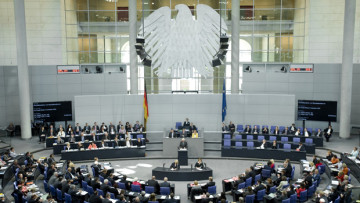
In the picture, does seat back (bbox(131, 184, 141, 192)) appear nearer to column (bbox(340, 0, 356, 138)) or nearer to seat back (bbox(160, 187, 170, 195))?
seat back (bbox(160, 187, 170, 195))

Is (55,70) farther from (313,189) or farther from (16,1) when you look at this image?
(313,189)

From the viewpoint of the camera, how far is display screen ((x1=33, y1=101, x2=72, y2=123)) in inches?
978

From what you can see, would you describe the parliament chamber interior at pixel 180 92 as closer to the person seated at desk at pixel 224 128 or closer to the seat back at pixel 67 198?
the person seated at desk at pixel 224 128

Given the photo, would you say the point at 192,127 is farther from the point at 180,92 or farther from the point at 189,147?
the point at 180,92

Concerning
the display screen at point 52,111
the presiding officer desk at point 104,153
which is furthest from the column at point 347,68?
the display screen at point 52,111

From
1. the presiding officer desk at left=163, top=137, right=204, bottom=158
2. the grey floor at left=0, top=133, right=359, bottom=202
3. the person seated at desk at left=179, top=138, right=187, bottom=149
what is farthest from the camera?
the presiding officer desk at left=163, top=137, right=204, bottom=158

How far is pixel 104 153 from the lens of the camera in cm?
1992

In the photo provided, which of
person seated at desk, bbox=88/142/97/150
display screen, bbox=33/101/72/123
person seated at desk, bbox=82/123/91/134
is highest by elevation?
display screen, bbox=33/101/72/123

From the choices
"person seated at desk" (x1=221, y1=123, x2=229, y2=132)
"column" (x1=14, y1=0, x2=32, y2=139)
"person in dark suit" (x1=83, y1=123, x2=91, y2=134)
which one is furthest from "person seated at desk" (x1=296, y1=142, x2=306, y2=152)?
"column" (x1=14, y1=0, x2=32, y2=139)

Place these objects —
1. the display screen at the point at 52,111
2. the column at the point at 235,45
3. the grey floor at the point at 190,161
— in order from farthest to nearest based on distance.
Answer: the column at the point at 235,45 < the display screen at the point at 52,111 < the grey floor at the point at 190,161

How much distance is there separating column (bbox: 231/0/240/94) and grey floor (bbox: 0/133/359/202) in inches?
187

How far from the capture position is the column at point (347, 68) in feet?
75.2

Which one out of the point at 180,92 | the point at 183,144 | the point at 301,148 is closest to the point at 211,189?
the point at 183,144

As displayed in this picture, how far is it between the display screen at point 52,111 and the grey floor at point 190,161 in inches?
59.7
